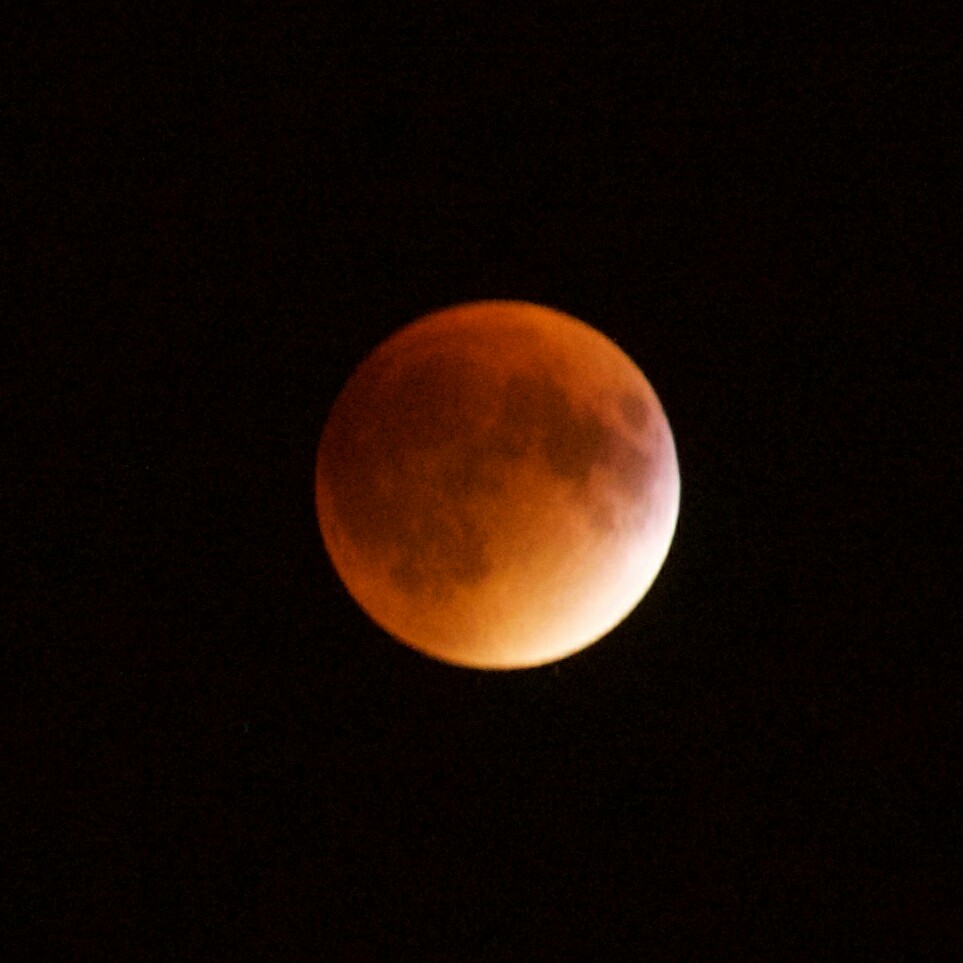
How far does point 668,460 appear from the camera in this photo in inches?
231

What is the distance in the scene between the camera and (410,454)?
5055 millimetres

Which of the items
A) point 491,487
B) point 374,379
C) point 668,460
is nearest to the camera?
point 491,487

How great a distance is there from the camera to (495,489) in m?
4.97

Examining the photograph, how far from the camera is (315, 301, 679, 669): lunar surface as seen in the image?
16.4 ft

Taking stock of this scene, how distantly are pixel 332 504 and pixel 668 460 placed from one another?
2.24 meters

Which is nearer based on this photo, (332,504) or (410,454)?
(410,454)

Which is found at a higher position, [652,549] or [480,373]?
[480,373]

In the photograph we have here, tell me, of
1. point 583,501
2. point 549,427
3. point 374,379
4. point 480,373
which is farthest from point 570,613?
point 374,379

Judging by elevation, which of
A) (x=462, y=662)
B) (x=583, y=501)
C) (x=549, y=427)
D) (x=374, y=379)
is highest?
(x=374, y=379)

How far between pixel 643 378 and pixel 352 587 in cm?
242

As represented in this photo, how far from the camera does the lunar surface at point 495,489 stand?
4996 mm

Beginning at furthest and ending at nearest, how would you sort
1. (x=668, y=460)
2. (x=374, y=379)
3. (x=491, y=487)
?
1. (x=668, y=460)
2. (x=374, y=379)
3. (x=491, y=487)

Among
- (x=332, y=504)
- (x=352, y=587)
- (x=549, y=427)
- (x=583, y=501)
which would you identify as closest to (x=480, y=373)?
(x=549, y=427)

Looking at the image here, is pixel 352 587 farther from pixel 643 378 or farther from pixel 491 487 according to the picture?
pixel 643 378
